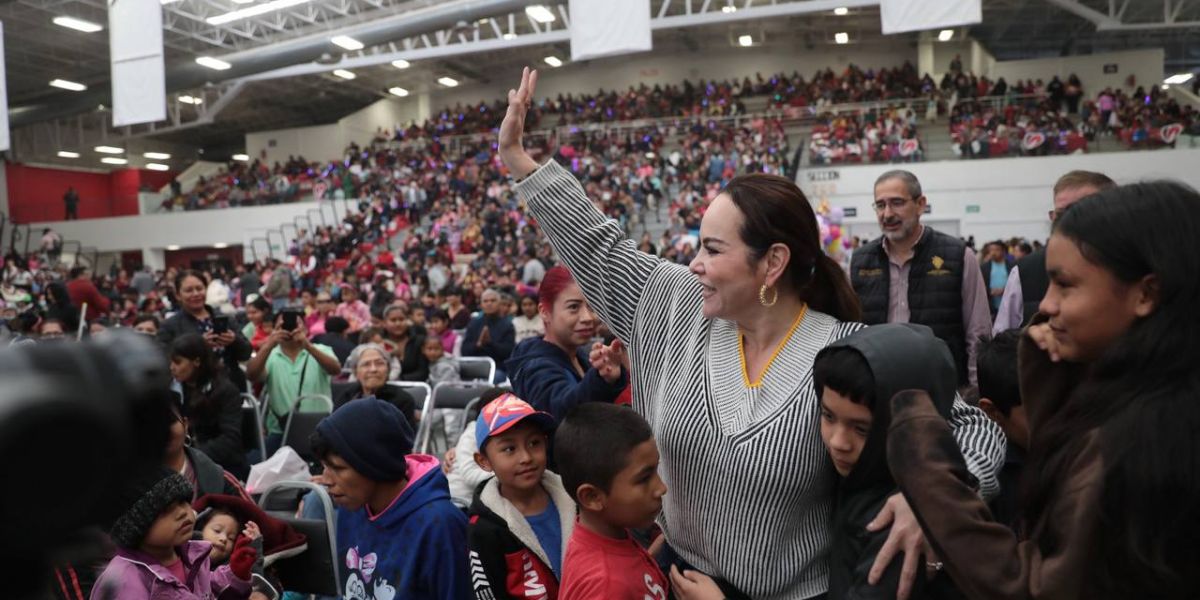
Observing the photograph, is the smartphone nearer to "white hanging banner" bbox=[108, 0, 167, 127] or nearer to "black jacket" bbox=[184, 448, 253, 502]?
"black jacket" bbox=[184, 448, 253, 502]

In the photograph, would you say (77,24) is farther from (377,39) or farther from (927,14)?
(927,14)

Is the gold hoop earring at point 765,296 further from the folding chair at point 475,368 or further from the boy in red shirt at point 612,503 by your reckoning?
the folding chair at point 475,368

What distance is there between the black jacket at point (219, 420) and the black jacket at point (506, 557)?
222cm

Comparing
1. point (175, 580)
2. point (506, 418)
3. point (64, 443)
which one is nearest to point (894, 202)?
point (506, 418)

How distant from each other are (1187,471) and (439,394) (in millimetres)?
5024

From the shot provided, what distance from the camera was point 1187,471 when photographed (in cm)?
104

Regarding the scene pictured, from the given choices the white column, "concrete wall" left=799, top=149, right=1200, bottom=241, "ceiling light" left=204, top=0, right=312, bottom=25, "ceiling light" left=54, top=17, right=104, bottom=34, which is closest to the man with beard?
"concrete wall" left=799, top=149, right=1200, bottom=241

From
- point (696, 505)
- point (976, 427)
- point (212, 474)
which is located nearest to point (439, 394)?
point (212, 474)

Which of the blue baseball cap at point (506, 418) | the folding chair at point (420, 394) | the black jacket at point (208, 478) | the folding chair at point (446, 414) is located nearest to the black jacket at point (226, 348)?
the folding chair at point (420, 394)

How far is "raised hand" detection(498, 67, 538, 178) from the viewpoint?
2.01 m

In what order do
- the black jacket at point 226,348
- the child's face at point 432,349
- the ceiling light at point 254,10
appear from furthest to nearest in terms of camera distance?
the ceiling light at point 254,10 < the child's face at point 432,349 < the black jacket at point 226,348

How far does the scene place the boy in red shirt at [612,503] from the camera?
187 centimetres

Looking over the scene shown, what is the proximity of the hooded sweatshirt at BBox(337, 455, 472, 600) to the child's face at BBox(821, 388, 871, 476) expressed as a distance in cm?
129

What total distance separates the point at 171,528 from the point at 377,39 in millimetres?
18822
